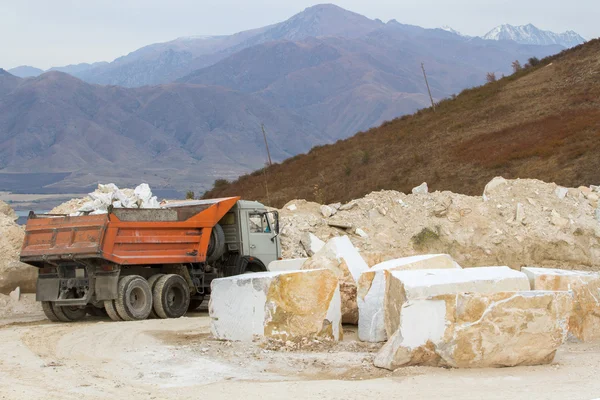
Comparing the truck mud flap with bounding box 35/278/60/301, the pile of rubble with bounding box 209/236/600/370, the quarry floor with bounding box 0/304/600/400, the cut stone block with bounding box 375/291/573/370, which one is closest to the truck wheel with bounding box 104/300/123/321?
the truck mud flap with bounding box 35/278/60/301

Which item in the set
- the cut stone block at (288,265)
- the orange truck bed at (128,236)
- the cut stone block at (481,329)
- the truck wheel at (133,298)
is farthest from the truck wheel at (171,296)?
the cut stone block at (481,329)

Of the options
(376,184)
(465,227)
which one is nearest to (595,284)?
(465,227)

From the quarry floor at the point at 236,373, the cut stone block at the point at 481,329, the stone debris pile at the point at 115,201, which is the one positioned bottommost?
the quarry floor at the point at 236,373

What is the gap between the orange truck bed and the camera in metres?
15.8

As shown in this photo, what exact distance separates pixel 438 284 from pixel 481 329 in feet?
2.52

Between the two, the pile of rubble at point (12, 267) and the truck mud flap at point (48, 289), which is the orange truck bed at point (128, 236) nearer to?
the truck mud flap at point (48, 289)

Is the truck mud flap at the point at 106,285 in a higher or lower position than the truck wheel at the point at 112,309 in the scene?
higher

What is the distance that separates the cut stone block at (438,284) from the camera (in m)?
10.3

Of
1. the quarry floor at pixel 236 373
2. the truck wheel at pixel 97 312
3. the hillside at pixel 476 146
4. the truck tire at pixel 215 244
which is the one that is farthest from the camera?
the hillside at pixel 476 146

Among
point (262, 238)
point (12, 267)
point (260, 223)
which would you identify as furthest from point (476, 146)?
point (12, 267)

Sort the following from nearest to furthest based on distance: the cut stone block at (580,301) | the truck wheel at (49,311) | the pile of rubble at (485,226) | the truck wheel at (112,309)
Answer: the cut stone block at (580,301) < the truck wheel at (112,309) < the truck wheel at (49,311) < the pile of rubble at (485,226)

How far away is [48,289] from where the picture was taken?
1661 centimetres

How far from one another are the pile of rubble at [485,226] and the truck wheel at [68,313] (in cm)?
692

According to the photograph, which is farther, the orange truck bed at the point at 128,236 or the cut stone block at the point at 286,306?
the orange truck bed at the point at 128,236
